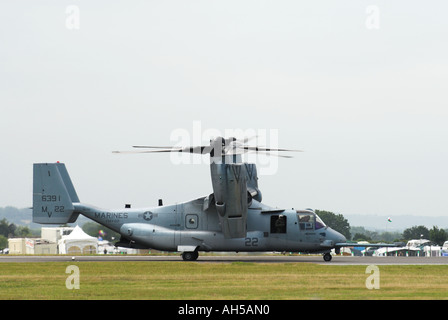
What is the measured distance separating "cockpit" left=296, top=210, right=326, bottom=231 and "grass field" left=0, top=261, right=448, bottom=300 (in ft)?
23.3

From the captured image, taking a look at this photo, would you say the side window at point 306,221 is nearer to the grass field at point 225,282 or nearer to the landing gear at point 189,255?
the grass field at point 225,282

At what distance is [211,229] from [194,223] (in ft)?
4.06

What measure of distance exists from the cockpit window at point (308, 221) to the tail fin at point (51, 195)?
15465mm

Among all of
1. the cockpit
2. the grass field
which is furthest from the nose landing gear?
the grass field

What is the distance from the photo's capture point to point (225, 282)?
98.3ft

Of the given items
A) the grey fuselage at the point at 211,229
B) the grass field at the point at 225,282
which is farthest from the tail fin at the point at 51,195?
the grass field at the point at 225,282

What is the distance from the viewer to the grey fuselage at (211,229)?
48.1 metres

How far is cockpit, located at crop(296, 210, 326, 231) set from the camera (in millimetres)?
48188

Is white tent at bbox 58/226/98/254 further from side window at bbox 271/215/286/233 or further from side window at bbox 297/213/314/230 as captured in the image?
side window at bbox 297/213/314/230
